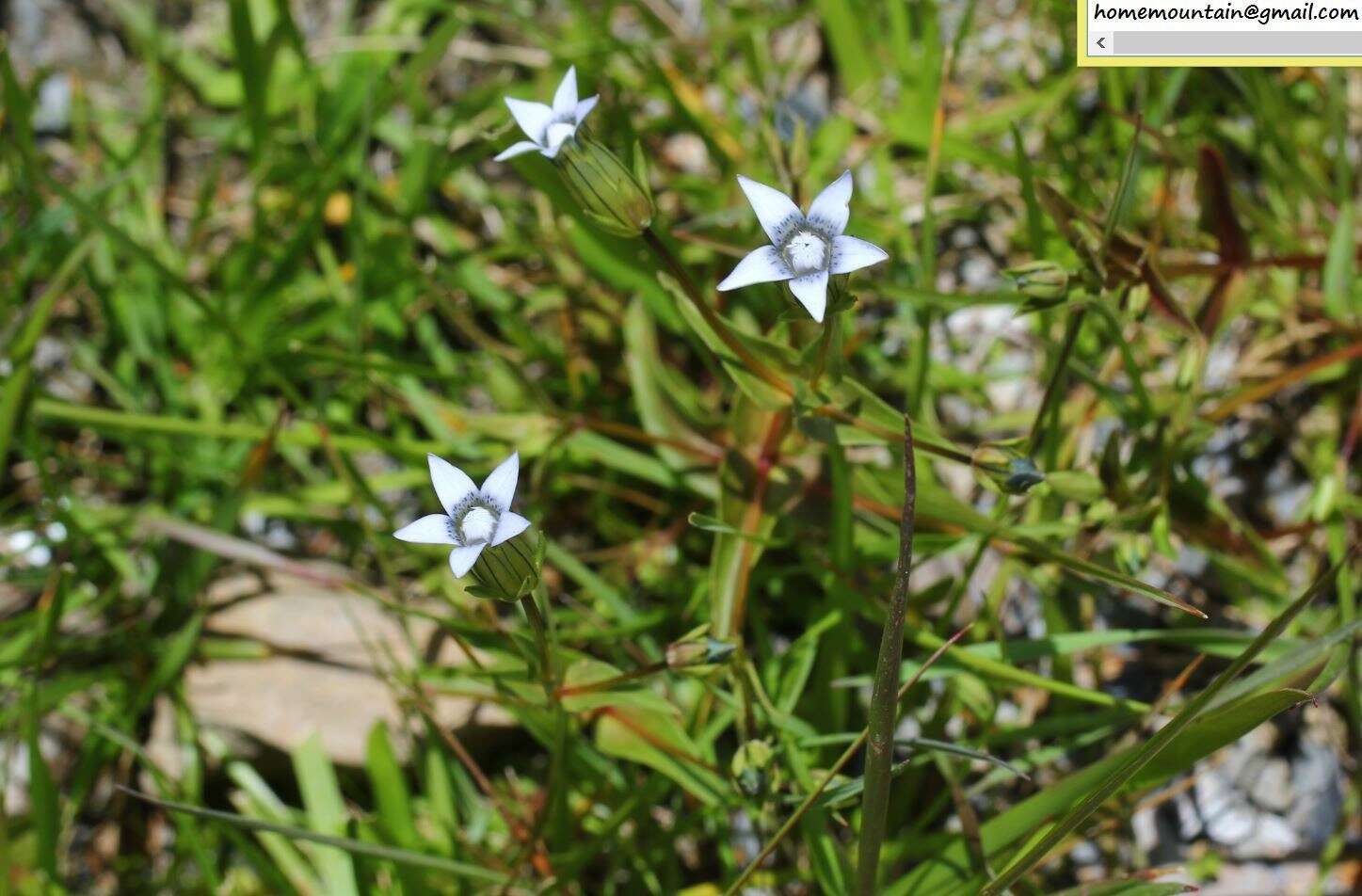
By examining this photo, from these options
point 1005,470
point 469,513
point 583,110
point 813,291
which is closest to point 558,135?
point 583,110

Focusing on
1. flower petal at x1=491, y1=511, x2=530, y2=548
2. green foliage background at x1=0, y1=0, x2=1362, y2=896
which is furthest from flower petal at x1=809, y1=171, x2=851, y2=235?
flower petal at x1=491, y1=511, x2=530, y2=548

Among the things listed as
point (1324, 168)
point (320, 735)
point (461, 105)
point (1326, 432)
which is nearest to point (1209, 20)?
point (1324, 168)

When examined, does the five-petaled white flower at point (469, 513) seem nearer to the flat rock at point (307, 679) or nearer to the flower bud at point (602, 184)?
the flower bud at point (602, 184)

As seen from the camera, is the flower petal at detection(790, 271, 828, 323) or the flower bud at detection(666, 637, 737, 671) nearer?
the flower petal at detection(790, 271, 828, 323)

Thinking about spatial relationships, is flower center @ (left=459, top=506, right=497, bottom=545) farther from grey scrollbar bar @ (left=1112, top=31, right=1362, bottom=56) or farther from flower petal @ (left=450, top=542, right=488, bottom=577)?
grey scrollbar bar @ (left=1112, top=31, right=1362, bottom=56)

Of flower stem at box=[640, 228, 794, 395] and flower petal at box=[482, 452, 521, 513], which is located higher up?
flower stem at box=[640, 228, 794, 395]

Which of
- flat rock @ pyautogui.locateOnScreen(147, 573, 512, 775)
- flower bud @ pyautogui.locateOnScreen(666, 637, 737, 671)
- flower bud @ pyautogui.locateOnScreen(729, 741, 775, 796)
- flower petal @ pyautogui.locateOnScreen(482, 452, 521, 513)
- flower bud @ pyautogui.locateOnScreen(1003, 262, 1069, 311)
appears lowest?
flat rock @ pyautogui.locateOnScreen(147, 573, 512, 775)
